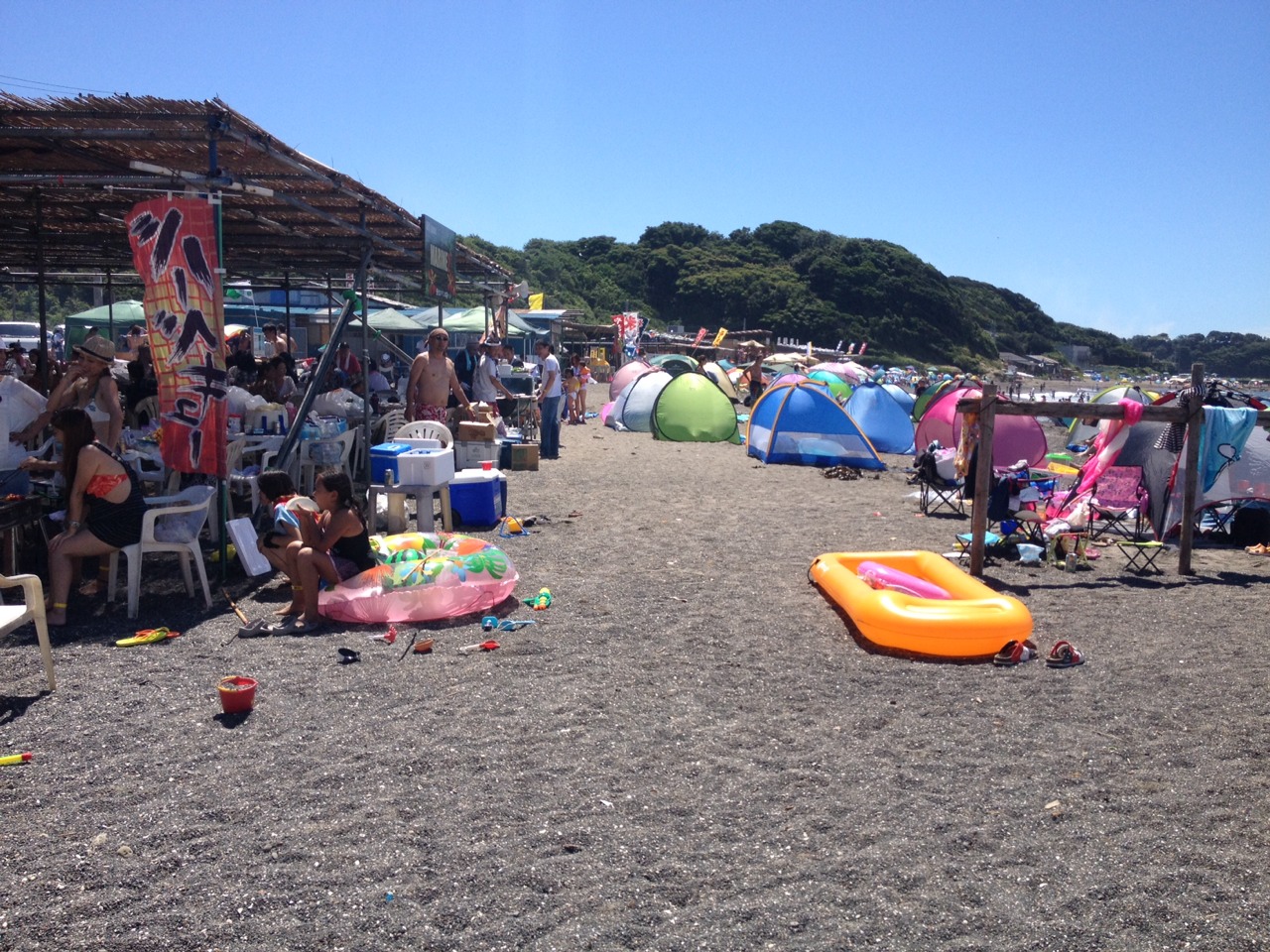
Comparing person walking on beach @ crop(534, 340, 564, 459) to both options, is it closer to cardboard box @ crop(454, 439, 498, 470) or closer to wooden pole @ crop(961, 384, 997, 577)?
cardboard box @ crop(454, 439, 498, 470)

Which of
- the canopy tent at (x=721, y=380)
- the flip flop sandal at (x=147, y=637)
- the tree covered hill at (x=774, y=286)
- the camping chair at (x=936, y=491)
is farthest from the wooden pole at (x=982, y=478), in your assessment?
the tree covered hill at (x=774, y=286)

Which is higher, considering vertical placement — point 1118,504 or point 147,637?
point 1118,504

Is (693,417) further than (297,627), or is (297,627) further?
(693,417)

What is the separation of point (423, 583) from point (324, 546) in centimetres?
58

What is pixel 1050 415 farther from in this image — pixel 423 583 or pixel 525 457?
pixel 525 457

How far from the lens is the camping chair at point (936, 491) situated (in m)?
10.1

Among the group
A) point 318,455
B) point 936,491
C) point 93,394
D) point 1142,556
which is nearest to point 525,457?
point 318,455

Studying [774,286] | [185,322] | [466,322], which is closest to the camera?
[185,322]

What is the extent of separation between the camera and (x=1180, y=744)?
415 centimetres

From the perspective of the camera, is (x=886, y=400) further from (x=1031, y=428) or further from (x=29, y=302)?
(x=29, y=302)

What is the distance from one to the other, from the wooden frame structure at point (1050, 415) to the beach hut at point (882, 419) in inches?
323

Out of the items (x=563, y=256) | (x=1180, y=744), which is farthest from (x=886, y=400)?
(x=563, y=256)

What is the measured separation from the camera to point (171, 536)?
18.3ft

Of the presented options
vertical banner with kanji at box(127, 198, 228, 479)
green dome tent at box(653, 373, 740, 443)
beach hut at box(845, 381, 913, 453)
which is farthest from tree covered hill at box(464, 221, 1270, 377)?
vertical banner with kanji at box(127, 198, 228, 479)
